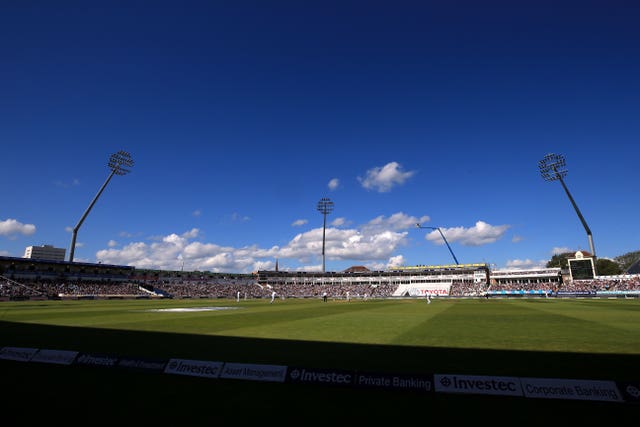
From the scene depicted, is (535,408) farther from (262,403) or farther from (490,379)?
(262,403)

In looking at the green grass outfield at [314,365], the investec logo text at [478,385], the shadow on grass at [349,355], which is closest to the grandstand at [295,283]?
the green grass outfield at [314,365]

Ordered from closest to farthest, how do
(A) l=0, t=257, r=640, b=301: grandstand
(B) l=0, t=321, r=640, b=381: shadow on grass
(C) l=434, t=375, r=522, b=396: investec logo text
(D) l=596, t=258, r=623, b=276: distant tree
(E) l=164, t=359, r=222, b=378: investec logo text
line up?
1. (C) l=434, t=375, r=522, b=396: investec logo text
2. (E) l=164, t=359, r=222, b=378: investec logo text
3. (B) l=0, t=321, r=640, b=381: shadow on grass
4. (A) l=0, t=257, r=640, b=301: grandstand
5. (D) l=596, t=258, r=623, b=276: distant tree

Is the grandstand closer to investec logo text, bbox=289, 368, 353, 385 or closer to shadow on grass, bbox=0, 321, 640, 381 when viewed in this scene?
shadow on grass, bbox=0, 321, 640, 381

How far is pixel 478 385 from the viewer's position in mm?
7129

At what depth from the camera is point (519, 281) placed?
103m

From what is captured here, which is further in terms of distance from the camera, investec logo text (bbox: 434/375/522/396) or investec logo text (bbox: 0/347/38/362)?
investec logo text (bbox: 0/347/38/362)

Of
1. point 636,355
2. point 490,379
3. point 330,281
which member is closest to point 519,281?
point 330,281

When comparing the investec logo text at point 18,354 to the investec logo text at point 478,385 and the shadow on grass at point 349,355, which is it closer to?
the shadow on grass at point 349,355

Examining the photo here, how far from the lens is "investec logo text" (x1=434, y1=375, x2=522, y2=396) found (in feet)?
22.9

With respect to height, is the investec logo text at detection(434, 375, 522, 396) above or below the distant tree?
below

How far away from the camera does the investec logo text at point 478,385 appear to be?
6.98m

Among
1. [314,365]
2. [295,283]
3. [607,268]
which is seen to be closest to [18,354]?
[314,365]

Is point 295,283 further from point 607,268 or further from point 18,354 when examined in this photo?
point 18,354

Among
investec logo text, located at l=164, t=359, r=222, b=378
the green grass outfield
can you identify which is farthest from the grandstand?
investec logo text, located at l=164, t=359, r=222, b=378
